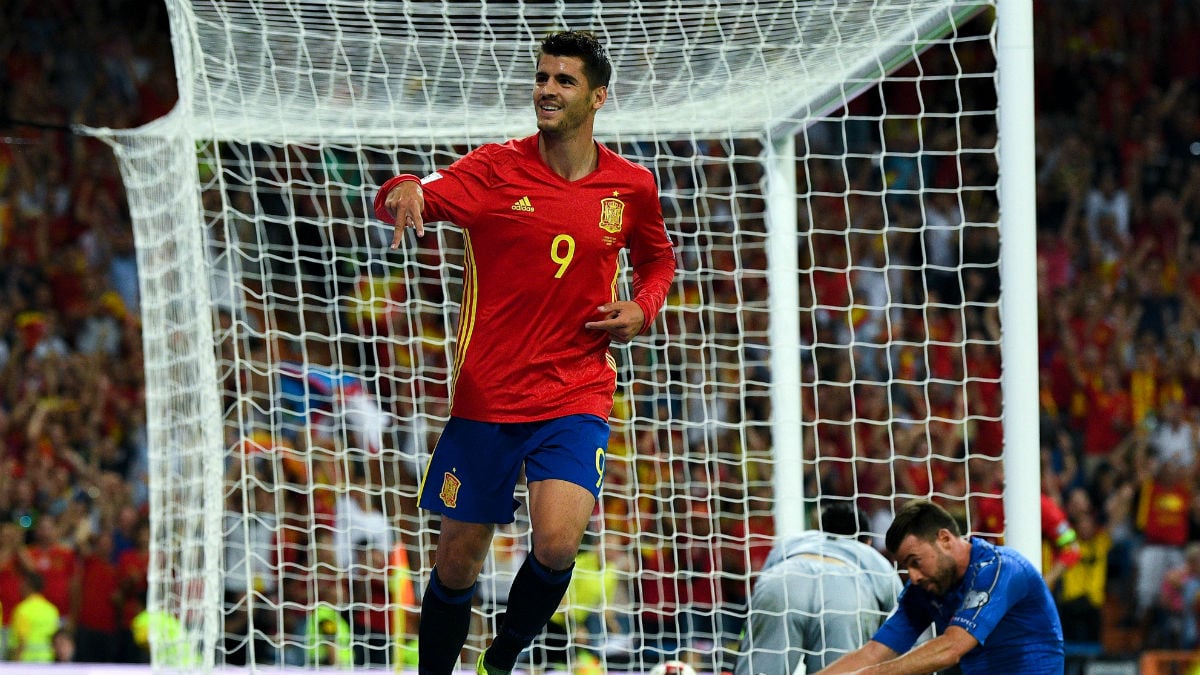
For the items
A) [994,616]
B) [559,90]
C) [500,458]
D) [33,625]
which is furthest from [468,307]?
[33,625]

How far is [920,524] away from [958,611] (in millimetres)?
342

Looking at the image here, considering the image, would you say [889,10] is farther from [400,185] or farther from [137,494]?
[137,494]

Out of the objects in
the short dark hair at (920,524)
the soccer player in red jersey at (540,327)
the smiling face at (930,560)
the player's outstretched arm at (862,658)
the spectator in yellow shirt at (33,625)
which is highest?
the soccer player in red jersey at (540,327)

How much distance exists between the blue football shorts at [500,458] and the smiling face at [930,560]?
1.52 m

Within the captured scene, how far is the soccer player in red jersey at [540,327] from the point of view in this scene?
4.09 m

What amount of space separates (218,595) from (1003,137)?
13.2ft

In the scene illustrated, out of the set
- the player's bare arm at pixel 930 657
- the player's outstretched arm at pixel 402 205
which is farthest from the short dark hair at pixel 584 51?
the player's bare arm at pixel 930 657

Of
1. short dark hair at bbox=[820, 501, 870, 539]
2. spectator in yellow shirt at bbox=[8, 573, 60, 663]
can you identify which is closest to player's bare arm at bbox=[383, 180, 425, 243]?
short dark hair at bbox=[820, 501, 870, 539]

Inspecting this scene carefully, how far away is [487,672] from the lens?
14.0 ft

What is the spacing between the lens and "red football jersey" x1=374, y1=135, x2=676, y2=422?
13.6ft

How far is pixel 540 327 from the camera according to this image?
4188mm

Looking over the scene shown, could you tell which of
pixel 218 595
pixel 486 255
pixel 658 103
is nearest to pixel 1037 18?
pixel 658 103

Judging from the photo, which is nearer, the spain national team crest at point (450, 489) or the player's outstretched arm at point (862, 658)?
the spain national team crest at point (450, 489)

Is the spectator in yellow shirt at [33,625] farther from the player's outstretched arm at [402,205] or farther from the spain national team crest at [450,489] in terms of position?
the player's outstretched arm at [402,205]
